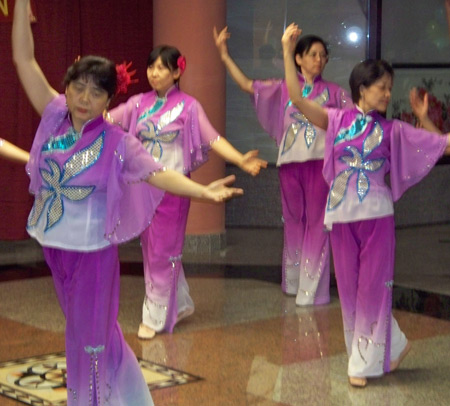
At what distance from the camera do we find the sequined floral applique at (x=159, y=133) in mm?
4816

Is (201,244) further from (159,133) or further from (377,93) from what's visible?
(377,93)

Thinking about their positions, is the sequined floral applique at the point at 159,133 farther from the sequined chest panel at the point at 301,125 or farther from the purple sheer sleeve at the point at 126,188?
the purple sheer sleeve at the point at 126,188

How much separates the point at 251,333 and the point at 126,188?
5.93 feet

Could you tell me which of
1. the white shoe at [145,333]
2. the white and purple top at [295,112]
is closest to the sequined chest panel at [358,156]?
the white shoe at [145,333]

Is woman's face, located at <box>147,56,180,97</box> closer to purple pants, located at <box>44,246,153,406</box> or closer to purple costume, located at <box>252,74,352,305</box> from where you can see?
purple costume, located at <box>252,74,352,305</box>

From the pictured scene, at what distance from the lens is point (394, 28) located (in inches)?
328

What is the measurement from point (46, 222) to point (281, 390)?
130 cm

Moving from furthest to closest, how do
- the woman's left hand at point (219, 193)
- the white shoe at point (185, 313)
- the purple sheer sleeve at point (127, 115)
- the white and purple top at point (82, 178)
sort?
the white shoe at point (185, 313) < the purple sheer sleeve at point (127, 115) < the white and purple top at point (82, 178) < the woman's left hand at point (219, 193)

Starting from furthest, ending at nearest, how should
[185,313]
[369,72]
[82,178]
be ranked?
[185,313], [369,72], [82,178]

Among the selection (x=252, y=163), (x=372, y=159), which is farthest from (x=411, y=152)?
(x=252, y=163)

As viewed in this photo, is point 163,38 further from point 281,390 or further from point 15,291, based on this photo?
point 281,390

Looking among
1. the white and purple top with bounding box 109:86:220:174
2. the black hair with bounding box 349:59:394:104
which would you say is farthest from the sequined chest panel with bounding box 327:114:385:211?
the white and purple top with bounding box 109:86:220:174

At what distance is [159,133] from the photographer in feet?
15.8

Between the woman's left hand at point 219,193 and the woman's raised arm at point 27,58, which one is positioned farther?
the woman's raised arm at point 27,58
